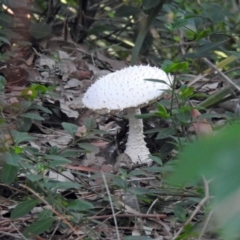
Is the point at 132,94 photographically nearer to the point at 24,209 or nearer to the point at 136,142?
the point at 136,142

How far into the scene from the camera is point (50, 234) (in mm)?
1571

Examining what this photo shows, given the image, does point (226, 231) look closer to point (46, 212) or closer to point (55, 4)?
point (46, 212)

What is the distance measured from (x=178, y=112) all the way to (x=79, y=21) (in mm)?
1889

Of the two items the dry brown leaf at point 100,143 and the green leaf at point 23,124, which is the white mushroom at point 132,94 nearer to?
the dry brown leaf at point 100,143

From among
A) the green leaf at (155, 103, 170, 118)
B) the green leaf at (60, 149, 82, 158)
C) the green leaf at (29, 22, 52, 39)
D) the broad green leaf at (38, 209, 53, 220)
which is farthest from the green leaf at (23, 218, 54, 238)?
the green leaf at (29, 22, 52, 39)

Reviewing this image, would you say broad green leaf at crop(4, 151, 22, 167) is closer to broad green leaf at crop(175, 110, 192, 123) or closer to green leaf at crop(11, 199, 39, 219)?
green leaf at crop(11, 199, 39, 219)

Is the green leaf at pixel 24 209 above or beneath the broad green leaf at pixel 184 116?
beneath

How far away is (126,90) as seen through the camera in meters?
2.05

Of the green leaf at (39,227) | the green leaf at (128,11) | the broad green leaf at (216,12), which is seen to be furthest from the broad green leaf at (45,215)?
the green leaf at (128,11)

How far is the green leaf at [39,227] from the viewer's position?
139 centimetres

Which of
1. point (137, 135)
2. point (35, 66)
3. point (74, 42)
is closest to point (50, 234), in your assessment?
point (137, 135)

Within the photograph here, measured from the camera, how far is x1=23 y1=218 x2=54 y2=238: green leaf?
1394mm

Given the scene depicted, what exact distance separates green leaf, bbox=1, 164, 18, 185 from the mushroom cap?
556mm

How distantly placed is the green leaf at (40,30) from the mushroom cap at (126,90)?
130 centimetres
